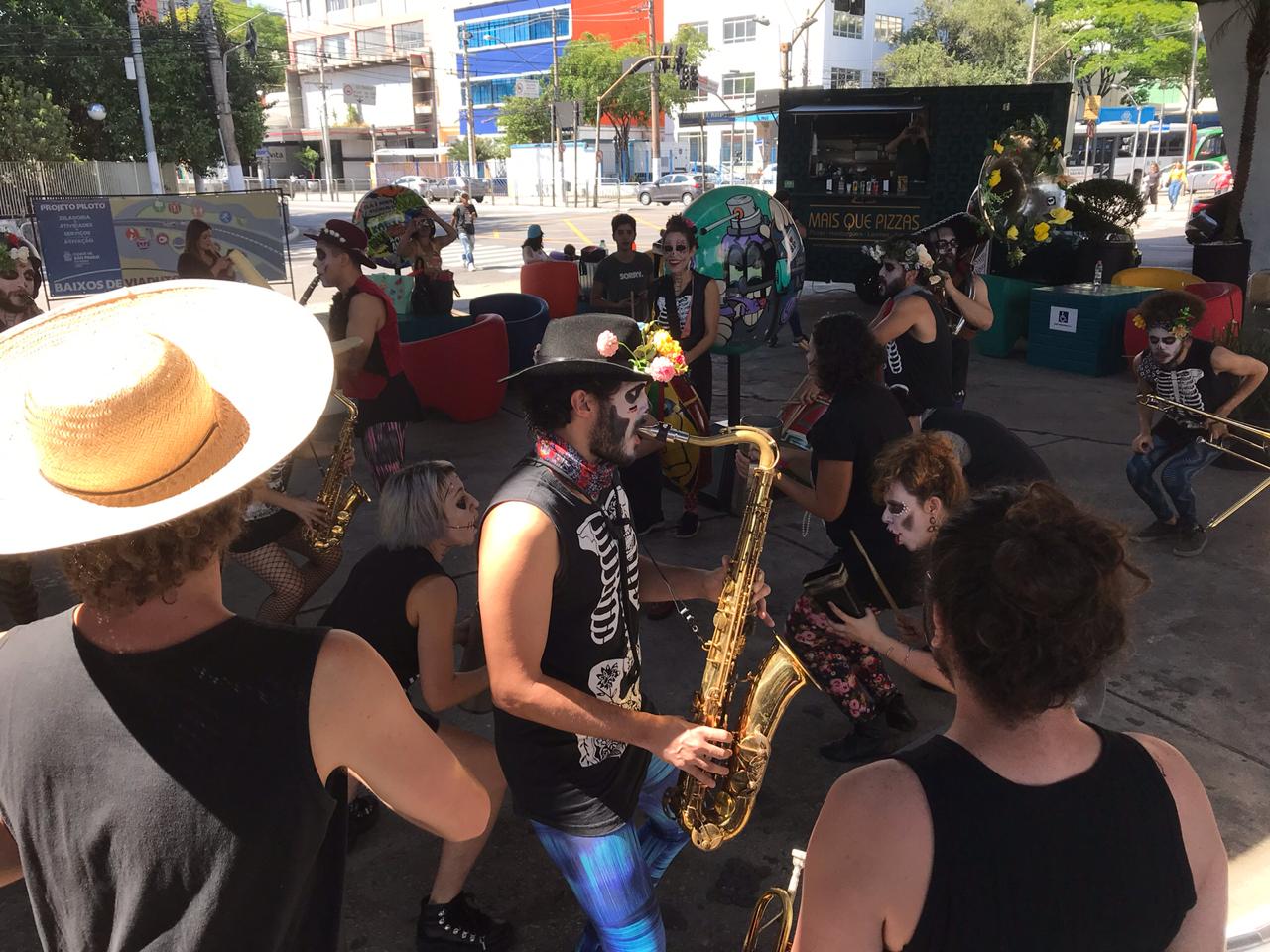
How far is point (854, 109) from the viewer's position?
1374 cm

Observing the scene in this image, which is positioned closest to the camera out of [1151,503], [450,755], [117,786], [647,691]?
[117,786]

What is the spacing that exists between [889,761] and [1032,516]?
406 millimetres

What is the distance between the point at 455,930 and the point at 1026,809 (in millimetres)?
2061

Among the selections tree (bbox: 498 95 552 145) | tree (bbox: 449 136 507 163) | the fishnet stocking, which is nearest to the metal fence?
the fishnet stocking

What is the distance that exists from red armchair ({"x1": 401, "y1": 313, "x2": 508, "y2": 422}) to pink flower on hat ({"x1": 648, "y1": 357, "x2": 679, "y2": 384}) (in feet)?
19.8

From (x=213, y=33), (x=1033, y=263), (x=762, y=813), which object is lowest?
(x=762, y=813)

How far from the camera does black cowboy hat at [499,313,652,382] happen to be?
212 cm

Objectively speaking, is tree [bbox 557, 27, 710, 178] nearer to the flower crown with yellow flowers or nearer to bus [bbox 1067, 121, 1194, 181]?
bus [bbox 1067, 121, 1194, 181]

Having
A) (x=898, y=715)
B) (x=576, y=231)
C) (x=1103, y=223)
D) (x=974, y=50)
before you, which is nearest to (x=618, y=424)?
(x=898, y=715)

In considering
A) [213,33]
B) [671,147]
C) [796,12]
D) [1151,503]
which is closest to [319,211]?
[213,33]

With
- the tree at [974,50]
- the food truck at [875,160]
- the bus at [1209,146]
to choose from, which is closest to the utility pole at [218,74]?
the food truck at [875,160]

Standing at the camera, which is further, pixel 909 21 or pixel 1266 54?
pixel 909 21

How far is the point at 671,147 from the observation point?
59.0 meters

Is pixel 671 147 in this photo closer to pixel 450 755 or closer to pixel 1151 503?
pixel 1151 503
